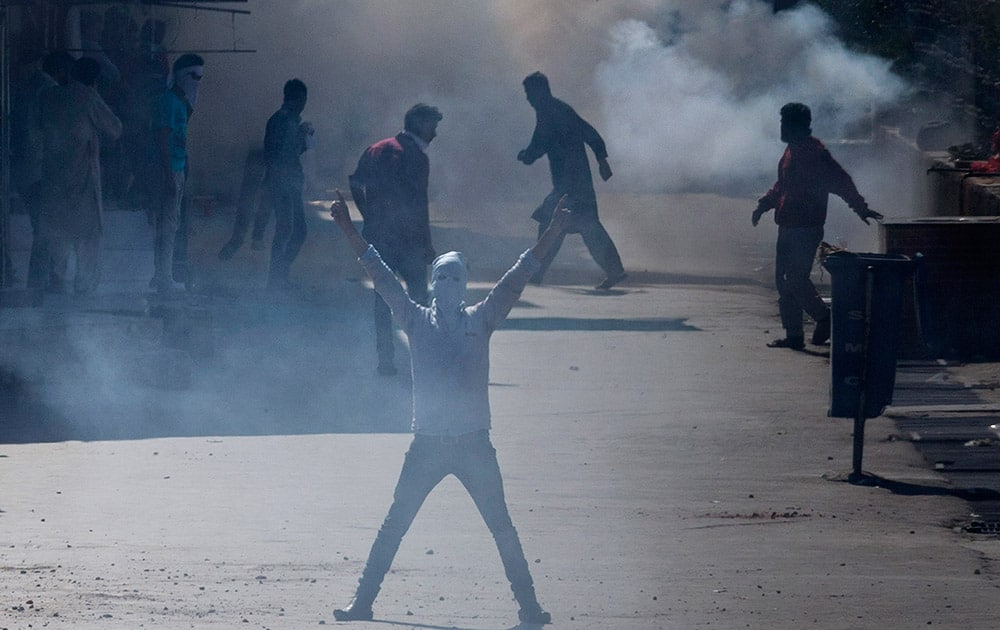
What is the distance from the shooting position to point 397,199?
1056cm

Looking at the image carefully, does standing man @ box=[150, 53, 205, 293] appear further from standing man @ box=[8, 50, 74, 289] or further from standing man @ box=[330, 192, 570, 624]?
standing man @ box=[330, 192, 570, 624]

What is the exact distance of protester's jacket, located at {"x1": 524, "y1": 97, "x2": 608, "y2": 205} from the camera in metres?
15.5

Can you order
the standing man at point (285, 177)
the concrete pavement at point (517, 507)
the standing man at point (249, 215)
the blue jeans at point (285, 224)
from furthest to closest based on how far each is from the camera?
the standing man at point (249, 215), the blue jeans at point (285, 224), the standing man at point (285, 177), the concrete pavement at point (517, 507)

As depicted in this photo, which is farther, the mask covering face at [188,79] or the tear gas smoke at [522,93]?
the tear gas smoke at [522,93]

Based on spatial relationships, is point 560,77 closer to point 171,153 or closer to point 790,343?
point 171,153

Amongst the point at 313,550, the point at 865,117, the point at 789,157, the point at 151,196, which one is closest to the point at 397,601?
the point at 313,550

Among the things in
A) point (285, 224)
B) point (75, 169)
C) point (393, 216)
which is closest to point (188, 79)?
point (75, 169)

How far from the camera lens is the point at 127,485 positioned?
800 centimetres

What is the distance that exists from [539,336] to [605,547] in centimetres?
627

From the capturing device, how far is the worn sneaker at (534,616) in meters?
5.75

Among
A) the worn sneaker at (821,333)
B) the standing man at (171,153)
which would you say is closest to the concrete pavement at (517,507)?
the worn sneaker at (821,333)

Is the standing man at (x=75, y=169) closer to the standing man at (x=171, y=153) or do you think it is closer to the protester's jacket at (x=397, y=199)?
the standing man at (x=171, y=153)

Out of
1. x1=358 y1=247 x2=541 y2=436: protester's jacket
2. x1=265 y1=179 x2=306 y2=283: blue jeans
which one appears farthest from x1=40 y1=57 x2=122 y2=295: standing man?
x1=358 y1=247 x2=541 y2=436: protester's jacket

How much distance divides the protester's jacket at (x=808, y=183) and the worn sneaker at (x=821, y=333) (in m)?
0.81
